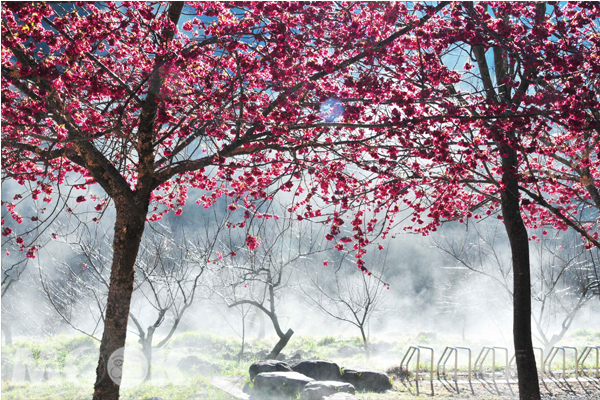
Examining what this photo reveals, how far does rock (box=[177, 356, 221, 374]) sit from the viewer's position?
10617mm

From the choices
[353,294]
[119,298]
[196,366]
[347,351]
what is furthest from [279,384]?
[353,294]

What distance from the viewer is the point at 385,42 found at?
3.87 m

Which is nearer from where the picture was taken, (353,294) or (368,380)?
(368,380)

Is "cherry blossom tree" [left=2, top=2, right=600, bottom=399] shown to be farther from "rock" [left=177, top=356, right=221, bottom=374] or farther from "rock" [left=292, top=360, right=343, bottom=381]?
"rock" [left=177, top=356, right=221, bottom=374]

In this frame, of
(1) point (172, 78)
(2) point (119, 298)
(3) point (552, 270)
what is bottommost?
(2) point (119, 298)

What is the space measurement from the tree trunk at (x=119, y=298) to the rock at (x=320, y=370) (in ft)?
14.2

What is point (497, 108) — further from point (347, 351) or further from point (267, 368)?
point (347, 351)

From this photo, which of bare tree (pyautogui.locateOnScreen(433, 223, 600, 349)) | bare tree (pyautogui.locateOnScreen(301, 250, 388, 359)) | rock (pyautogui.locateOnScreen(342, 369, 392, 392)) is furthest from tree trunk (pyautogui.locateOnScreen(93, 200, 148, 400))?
bare tree (pyautogui.locateOnScreen(433, 223, 600, 349))

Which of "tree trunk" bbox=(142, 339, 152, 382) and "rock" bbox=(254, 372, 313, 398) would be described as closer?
"rock" bbox=(254, 372, 313, 398)

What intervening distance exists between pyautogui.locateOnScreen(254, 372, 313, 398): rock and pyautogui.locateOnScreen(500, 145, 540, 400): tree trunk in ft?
10.1

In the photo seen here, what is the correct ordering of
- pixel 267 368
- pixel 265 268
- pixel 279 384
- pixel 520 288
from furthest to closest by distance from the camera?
pixel 265 268
pixel 267 368
pixel 279 384
pixel 520 288

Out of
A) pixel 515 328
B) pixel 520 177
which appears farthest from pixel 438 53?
pixel 515 328

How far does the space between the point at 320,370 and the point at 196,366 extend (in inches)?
169

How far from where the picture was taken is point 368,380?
25.7 feet
